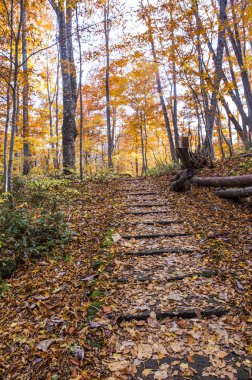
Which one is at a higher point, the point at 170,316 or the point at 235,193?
the point at 235,193

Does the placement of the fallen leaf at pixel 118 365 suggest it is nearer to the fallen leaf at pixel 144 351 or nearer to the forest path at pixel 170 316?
the forest path at pixel 170 316

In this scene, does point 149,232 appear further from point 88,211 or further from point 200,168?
point 200,168

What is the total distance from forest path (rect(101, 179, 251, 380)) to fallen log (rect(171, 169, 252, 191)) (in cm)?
210

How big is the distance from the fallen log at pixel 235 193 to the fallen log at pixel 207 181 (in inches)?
5.0

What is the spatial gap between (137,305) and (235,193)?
13.5 feet

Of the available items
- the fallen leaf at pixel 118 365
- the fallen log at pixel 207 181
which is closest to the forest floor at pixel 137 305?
the fallen leaf at pixel 118 365

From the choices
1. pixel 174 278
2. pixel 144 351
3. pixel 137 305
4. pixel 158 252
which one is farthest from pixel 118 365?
pixel 158 252

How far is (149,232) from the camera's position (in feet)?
16.6

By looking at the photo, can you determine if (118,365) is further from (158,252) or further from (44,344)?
(158,252)

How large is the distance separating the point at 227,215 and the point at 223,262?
6.28 feet

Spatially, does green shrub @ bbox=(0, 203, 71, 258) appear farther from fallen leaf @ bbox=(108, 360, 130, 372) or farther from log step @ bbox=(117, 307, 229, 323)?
fallen leaf @ bbox=(108, 360, 130, 372)

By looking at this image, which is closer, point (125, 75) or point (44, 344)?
point (44, 344)

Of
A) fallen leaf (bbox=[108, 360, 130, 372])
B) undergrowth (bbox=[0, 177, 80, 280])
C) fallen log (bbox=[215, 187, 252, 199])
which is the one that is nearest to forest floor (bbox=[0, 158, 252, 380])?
fallen leaf (bbox=[108, 360, 130, 372])

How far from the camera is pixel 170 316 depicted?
2820 millimetres
